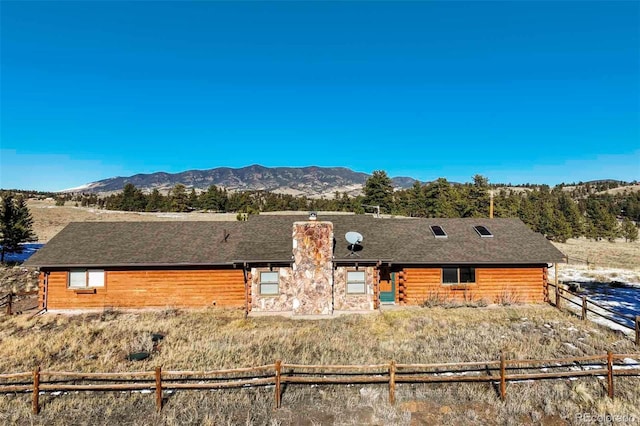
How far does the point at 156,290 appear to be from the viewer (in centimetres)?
1850

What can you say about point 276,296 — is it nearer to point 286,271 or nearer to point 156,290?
point 286,271

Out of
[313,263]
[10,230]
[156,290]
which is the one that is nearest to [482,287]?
[313,263]

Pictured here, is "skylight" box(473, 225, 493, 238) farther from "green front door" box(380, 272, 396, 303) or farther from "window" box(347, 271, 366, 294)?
"window" box(347, 271, 366, 294)

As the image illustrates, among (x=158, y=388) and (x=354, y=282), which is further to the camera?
(x=354, y=282)

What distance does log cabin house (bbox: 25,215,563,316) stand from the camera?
17703mm

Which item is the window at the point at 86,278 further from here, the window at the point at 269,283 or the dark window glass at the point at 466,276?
the dark window glass at the point at 466,276

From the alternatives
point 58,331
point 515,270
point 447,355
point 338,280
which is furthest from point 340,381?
point 515,270

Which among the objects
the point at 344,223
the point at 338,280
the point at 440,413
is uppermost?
the point at 344,223

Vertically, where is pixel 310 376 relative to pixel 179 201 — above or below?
below

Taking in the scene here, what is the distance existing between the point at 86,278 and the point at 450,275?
2032 centimetres

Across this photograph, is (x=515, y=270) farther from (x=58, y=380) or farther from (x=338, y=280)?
(x=58, y=380)

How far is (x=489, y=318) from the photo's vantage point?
53.9ft

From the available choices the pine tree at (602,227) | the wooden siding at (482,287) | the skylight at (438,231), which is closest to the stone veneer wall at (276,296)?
the wooden siding at (482,287)

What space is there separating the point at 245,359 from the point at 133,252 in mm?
11213
